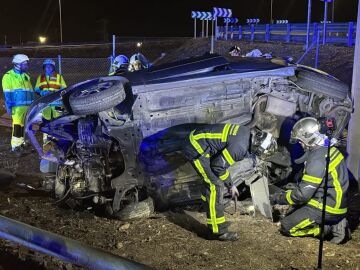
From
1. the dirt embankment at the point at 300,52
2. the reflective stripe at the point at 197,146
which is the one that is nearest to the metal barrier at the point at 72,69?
the dirt embankment at the point at 300,52

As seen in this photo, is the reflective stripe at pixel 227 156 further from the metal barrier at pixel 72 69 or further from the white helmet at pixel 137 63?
the metal barrier at pixel 72 69

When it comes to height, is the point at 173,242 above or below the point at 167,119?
below

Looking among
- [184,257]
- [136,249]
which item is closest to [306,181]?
[184,257]

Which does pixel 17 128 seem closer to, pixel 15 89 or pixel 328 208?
pixel 15 89

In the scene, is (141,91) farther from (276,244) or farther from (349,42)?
(349,42)

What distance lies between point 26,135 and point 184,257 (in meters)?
Result: 2.71

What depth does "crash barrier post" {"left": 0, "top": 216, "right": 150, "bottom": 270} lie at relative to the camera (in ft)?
8.13

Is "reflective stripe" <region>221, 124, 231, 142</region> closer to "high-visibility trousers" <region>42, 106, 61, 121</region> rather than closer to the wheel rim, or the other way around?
the wheel rim

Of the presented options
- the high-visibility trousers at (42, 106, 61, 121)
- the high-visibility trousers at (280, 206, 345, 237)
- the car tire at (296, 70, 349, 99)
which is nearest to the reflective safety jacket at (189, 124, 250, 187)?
the high-visibility trousers at (280, 206, 345, 237)

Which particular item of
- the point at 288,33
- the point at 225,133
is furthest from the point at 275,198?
the point at 288,33

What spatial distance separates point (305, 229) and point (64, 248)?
9.99ft

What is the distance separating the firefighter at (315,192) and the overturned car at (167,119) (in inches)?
15.6

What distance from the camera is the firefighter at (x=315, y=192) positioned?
464 cm

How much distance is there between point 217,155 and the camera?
468 cm
